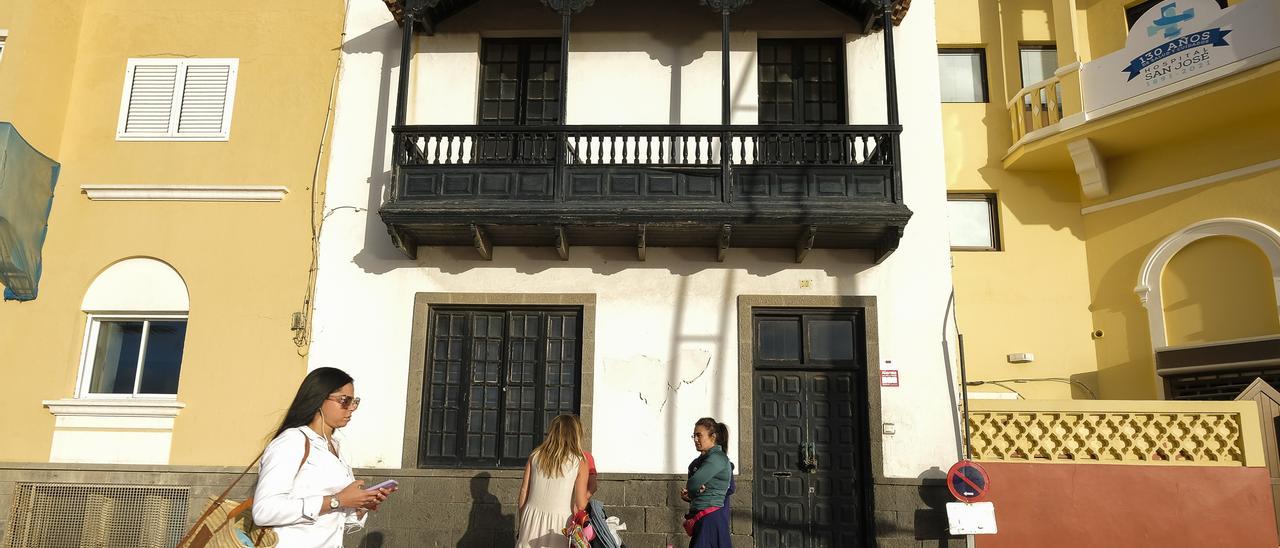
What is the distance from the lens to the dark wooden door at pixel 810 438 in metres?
10.7

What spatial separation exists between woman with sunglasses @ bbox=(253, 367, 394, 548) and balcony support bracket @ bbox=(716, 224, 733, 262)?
674cm

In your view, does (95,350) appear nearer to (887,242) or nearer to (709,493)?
(709,493)

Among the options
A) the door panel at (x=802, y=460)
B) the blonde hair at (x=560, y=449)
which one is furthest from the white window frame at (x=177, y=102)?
the door panel at (x=802, y=460)

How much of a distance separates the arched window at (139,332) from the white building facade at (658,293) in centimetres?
201

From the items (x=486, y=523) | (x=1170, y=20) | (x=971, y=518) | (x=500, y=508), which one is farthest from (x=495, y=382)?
(x=1170, y=20)

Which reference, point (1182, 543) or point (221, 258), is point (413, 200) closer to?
point (221, 258)

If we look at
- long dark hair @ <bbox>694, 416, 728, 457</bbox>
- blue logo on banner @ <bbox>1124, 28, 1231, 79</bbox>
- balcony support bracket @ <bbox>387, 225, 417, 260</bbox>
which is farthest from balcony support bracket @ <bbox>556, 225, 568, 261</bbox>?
blue logo on banner @ <bbox>1124, 28, 1231, 79</bbox>

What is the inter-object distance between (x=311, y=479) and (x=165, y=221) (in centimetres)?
912

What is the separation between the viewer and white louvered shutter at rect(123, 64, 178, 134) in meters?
12.3

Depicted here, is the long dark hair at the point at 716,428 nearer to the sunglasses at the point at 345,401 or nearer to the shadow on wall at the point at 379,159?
the sunglasses at the point at 345,401

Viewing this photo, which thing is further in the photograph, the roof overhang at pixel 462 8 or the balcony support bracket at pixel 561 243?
the roof overhang at pixel 462 8

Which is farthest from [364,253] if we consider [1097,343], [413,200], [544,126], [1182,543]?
[1097,343]

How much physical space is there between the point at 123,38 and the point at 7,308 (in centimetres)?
411

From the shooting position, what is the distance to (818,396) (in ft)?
36.4
